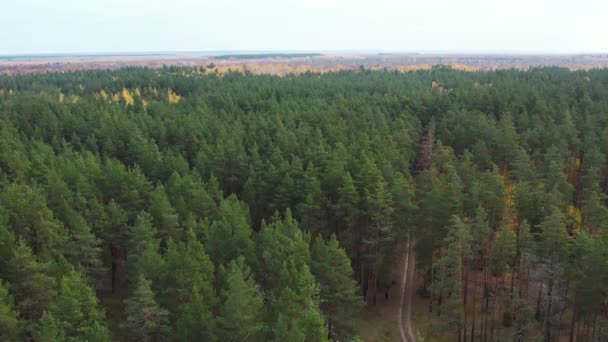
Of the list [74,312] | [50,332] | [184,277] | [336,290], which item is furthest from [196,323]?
[336,290]

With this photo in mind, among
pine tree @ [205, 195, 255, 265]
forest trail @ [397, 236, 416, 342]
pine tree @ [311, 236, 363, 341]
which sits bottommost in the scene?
forest trail @ [397, 236, 416, 342]

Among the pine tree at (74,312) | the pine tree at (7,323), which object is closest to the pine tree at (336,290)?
the pine tree at (74,312)

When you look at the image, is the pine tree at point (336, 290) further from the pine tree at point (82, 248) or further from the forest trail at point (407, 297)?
the pine tree at point (82, 248)

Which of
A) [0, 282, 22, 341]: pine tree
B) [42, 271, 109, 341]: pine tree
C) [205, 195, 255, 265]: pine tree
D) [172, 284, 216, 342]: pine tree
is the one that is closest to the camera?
[42, 271, 109, 341]: pine tree

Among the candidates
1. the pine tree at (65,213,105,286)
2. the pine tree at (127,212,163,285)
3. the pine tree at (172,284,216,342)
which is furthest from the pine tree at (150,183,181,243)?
the pine tree at (172,284,216,342)

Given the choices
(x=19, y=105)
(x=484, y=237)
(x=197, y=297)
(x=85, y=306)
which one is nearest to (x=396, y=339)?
(x=484, y=237)

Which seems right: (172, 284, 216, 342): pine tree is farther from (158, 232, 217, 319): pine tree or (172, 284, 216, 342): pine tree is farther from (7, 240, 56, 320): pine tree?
(7, 240, 56, 320): pine tree

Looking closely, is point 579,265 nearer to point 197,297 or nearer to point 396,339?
point 396,339
